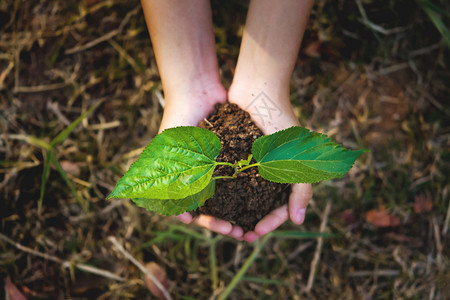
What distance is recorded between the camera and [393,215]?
6.10 ft

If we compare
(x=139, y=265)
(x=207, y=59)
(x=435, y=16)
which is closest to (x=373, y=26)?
(x=435, y=16)

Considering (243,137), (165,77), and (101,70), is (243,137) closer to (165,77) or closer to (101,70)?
(165,77)

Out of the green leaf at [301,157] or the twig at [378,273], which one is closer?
the green leaf at [301,157]

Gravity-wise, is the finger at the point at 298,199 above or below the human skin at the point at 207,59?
below

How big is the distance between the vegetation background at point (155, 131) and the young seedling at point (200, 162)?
30.2 inches

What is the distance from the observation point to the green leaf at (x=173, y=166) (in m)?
0.93

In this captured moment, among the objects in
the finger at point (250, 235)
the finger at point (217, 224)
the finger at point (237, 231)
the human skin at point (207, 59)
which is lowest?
the finger at point (250, 235)

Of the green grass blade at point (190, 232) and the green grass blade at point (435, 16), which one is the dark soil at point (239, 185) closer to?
the green grass blade at point (190, 232)

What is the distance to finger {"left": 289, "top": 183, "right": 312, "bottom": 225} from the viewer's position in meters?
1.25

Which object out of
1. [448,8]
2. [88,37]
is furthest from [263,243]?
[448,8]

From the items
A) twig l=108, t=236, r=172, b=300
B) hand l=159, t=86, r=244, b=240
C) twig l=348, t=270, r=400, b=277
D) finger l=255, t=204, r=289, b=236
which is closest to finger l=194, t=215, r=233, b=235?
hand l=159, t=86, r=244, b=240

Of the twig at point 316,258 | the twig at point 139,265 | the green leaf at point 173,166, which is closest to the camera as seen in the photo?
the green leaf at point 173,166

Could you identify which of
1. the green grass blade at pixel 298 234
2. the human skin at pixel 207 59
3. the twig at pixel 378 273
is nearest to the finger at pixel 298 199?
the human skin at pixel 207 59

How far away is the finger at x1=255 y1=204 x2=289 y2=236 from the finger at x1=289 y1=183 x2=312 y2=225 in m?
0.03
